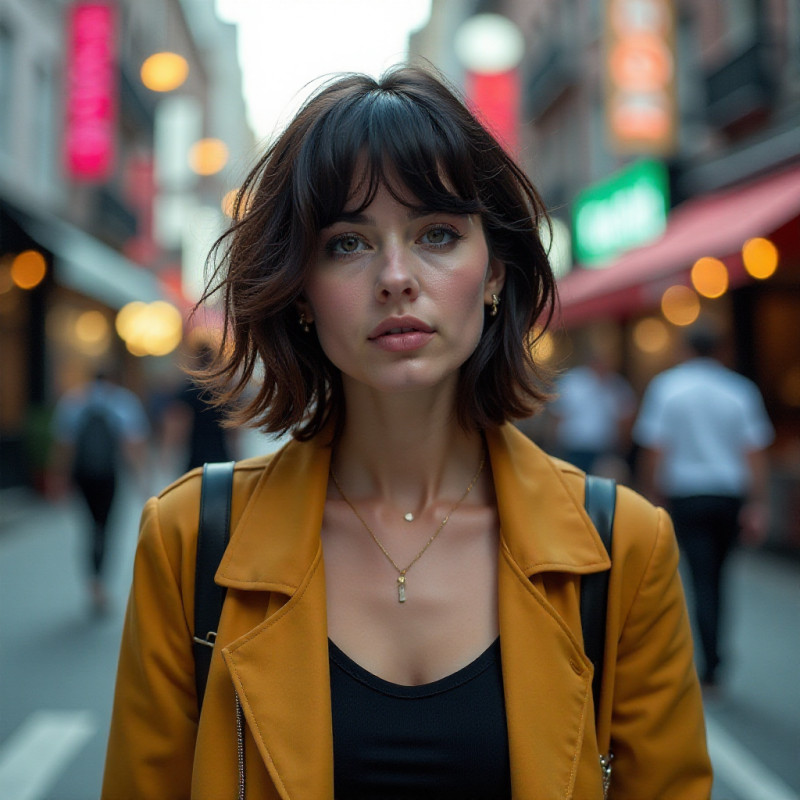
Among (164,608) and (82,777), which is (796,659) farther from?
(164,608)

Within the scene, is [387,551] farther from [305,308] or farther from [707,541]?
[707,541]

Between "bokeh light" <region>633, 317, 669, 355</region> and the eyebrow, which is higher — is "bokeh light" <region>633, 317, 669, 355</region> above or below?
above

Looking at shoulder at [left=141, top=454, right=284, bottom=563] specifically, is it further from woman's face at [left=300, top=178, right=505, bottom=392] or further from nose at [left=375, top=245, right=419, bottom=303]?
nose at [left=375, top=245, right=419, bottom=303]

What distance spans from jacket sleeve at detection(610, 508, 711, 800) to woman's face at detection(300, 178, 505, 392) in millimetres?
542

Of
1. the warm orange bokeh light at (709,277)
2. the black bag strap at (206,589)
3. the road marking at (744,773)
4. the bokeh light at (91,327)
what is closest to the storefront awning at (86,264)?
the bokeh light at (91,327)

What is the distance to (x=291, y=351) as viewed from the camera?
76.1 inches

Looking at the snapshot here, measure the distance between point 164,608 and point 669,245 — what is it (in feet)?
35.1

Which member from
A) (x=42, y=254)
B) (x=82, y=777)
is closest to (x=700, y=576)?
(x=82, y=777)

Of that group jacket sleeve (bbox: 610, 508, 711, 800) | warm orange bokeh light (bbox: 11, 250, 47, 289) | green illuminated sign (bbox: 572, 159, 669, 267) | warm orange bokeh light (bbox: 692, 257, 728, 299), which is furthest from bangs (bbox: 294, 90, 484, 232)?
warm orange bokeh light (bbox: 11, 250, 47, 289)

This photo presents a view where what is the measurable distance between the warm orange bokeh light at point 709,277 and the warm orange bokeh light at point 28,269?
10.0 metres

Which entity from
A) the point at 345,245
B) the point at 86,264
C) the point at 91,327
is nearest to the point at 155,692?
the point at 345,245

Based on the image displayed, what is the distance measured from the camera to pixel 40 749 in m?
4.38

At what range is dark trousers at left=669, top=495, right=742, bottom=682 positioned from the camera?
521 centimetres

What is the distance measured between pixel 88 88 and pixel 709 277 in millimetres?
11799
